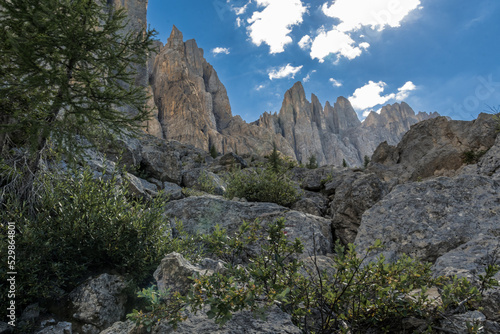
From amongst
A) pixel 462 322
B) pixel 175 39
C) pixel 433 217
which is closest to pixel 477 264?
pixel 462 322

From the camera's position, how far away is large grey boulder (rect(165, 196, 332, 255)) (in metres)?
6.93

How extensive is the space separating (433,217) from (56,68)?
26.0 ft

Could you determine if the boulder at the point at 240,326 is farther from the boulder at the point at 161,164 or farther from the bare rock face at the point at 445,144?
the boulder at the point at 161,164

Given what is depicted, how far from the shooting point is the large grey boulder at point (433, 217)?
15.2 feet

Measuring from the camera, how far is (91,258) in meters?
4.38

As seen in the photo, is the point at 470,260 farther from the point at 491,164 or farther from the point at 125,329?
the point at 491,164

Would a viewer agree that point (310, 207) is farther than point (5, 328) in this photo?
Yes

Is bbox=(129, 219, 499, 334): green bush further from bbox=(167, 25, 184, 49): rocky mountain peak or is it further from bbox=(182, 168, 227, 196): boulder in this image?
bbox=(167, 25, 184, 49): rocky mountain peak

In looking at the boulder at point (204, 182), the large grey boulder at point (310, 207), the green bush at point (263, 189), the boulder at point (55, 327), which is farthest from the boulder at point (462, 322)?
the boulder at point (204, 182)

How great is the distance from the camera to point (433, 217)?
16.8ft

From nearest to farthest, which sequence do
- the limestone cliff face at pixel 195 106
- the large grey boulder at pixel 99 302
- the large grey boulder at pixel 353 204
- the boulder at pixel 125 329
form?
the boulder at pixel 125 329
the large grey boulder at pixel 99 302
the large grey boulder at pixel 353 204
the limestone cliff face at pixel 195 106

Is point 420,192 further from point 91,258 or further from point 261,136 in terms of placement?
point 261,136

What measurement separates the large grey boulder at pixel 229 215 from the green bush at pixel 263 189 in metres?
1.67

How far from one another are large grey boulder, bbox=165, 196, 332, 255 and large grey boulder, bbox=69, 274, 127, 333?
291cm
